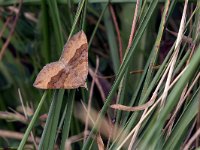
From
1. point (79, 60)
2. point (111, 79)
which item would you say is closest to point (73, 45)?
point (79, 60)

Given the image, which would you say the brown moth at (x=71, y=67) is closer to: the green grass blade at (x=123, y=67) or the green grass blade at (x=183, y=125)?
the green grass blade at (x=123, y=67)

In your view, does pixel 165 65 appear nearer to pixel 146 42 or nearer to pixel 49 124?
A: pixel 49 124

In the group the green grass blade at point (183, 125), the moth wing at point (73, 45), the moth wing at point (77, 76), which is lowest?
the green grass blade at point (183, 125)

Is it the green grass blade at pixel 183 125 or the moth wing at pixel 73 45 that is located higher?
the moth wing at pixel 73 45

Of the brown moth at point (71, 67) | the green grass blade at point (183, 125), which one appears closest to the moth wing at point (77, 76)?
the brown moth at point (71, 67)

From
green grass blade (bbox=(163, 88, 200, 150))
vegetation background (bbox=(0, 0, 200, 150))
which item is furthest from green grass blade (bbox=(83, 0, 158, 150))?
green grass blade (bbox=(163, 88, 200, 150))

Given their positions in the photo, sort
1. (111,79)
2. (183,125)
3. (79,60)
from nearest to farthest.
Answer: (183,125)
(79,60)
(111,79)

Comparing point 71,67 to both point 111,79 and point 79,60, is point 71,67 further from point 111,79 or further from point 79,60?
point 111,79

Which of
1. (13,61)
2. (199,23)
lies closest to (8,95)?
(13,61)
